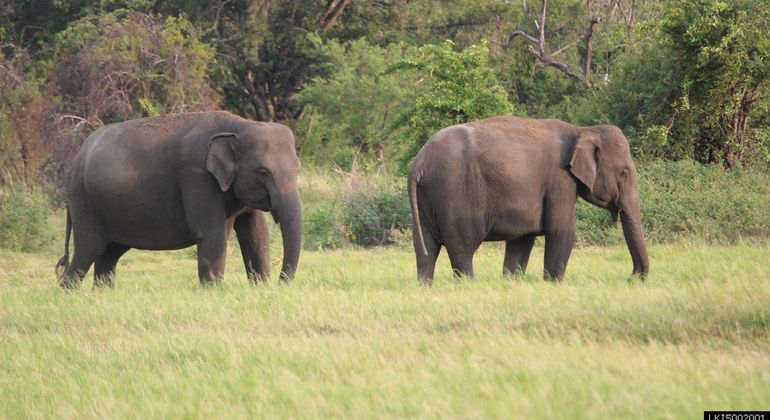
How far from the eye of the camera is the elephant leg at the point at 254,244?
40.9 feet

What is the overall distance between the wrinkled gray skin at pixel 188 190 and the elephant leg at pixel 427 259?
1.22 meters

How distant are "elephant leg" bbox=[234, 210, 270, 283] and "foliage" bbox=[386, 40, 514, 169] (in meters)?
7.62

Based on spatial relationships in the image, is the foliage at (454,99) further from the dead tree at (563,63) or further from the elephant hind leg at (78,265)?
the elephant hind leg at (78,265)

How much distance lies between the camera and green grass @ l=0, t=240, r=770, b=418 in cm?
668

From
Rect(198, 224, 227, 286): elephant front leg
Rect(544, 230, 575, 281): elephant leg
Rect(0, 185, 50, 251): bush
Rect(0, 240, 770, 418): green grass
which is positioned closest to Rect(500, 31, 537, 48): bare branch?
Rect(0, 185, 50, 251): bush

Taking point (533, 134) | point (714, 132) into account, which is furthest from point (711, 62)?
point (533, 134)

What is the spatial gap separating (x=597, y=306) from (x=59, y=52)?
71.1 feet

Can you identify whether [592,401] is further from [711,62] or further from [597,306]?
[711,62]

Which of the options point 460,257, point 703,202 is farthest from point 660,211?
point 460,257

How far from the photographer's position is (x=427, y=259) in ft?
39.3

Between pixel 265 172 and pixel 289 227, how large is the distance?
65cm

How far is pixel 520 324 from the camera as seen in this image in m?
8.86

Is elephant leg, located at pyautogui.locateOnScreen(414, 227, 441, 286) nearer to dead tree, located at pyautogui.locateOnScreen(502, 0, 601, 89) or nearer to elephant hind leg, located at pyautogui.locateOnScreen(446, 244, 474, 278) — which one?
elephant hind leg, located at pyautogui.locateOnScreen(446, 244, 474, 278)

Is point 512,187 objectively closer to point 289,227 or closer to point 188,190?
point 289,227
